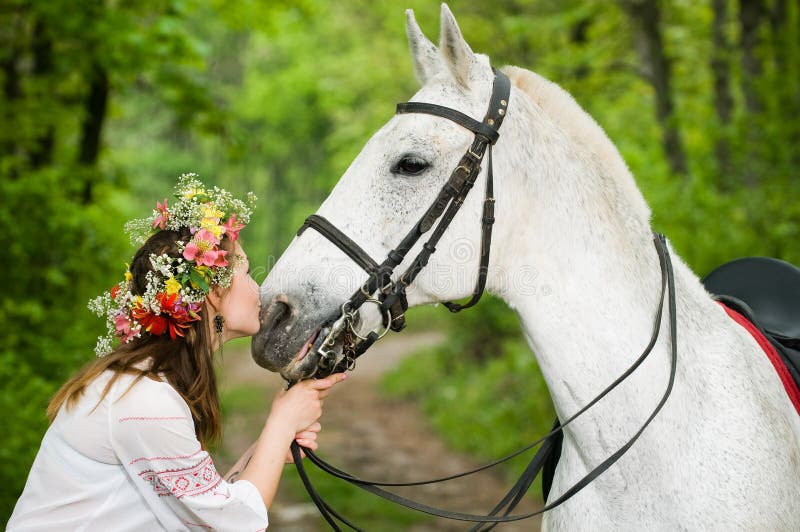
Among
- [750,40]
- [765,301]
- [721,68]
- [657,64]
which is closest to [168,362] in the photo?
[765,301]

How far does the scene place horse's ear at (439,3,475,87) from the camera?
2148mm

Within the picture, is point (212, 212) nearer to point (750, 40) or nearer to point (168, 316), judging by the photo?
point (168, 316)

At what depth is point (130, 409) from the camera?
6.51ft

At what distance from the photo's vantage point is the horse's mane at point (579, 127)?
7.84 ft

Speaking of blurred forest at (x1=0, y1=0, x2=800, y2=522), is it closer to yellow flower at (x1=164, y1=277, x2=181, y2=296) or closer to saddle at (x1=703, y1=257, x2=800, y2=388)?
yellow flower at (x1=164, y1=277, x2=181, y2=296)

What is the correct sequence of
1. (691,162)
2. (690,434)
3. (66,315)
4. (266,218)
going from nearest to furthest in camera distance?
(690,434) → (66,315) → (691,162) → (266,218)

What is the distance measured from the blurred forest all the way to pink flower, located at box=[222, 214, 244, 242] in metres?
1.33

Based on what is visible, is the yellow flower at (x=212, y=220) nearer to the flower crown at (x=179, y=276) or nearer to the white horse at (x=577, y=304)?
the flower crown at (x=179, y=276)

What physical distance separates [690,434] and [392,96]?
14.7m

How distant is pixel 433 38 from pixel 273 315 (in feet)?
35.0

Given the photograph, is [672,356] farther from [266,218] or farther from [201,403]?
[266,218]

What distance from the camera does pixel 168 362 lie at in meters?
2.17

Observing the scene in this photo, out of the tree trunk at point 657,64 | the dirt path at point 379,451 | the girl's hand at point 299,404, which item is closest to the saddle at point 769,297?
the girl's hand at point 299,404

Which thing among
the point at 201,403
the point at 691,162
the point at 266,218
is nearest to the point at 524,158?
the point at 201,403
